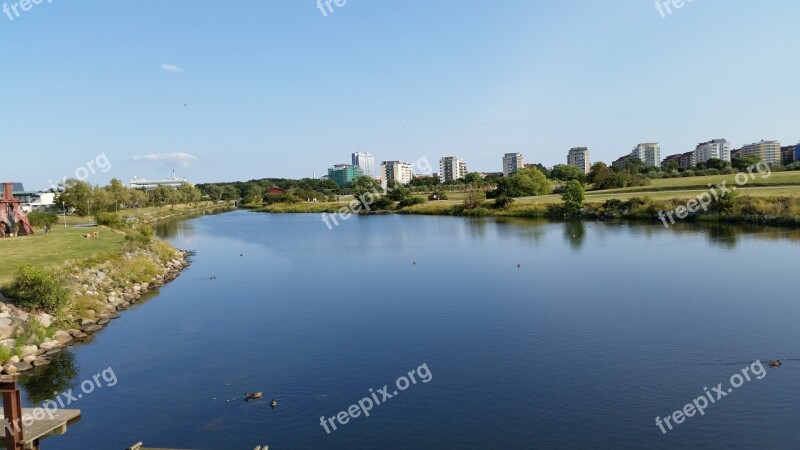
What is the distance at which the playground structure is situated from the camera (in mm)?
44781

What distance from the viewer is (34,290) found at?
2530 centimetres

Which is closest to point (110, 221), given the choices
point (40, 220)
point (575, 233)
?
point (40, 220)

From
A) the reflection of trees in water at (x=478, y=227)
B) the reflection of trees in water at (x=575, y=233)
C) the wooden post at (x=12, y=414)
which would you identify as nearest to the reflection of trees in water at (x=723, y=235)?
the reflection of trees in water at (x=575, y=233)

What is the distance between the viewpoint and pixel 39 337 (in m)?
23.8

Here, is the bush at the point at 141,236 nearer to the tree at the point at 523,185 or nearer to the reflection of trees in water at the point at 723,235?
the reflection of trees in water at the point at 723,235

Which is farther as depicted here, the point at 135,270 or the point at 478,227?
the point at 478,227

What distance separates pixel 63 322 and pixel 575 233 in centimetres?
4804

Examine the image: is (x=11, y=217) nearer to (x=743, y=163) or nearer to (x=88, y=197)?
(x=88, y=197)

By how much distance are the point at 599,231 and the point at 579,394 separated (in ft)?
A: 152

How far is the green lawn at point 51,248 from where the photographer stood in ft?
106

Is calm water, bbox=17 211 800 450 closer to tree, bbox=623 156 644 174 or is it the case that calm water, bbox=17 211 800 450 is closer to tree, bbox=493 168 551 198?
tree, bbox=493 168 551 198

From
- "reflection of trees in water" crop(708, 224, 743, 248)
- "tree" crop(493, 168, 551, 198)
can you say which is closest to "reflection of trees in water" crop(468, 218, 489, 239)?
"tree" crop(493, 168, 551, 198)

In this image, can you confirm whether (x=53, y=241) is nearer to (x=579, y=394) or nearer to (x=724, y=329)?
(x=579, y=394)

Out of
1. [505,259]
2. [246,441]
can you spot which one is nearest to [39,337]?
[246,441]
